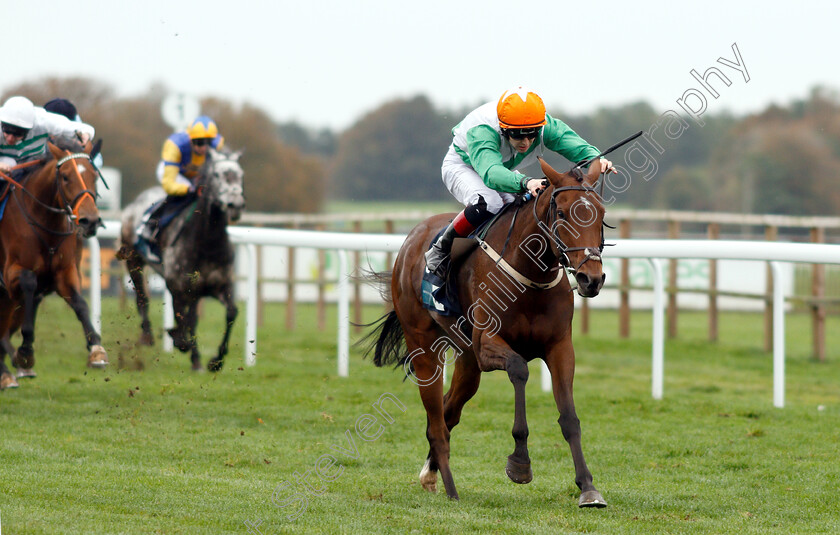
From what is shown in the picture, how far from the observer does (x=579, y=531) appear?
141 inches

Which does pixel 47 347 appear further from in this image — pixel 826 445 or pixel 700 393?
pixel 826 445

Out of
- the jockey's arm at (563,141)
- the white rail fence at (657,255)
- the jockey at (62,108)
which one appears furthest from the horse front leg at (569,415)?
the jockey at (62,108)

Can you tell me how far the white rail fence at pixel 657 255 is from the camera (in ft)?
19.8

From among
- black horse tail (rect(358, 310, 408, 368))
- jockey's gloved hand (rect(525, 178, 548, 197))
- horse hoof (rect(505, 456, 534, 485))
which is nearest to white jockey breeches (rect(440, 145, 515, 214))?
jockey's gloved hand (rect(525, 178, 548, 197))

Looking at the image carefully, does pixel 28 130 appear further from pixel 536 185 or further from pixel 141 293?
pixel 536 185

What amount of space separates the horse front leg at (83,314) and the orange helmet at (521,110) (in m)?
3.26

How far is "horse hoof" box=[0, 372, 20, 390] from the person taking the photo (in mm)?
6875

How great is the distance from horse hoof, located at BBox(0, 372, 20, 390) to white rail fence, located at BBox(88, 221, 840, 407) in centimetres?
124

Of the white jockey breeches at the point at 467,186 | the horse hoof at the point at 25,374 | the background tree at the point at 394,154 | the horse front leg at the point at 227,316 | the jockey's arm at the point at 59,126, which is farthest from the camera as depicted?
the background tree at the point at 394,154

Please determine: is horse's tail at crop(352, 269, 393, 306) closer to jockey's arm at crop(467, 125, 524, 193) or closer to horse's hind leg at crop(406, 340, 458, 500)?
horse's hind leg at crop(406, 340, 458, 500)

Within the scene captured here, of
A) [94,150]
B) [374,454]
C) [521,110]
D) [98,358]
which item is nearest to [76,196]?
[94,150]

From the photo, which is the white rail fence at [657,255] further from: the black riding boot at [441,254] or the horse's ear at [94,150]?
the black riding boot at [441,254]

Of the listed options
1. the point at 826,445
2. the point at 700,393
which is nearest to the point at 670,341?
the point at 700,393

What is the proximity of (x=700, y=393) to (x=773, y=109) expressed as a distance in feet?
74.0
